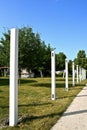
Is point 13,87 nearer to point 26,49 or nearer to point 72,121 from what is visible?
point 72,121

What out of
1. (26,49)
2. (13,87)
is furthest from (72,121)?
(26,49)

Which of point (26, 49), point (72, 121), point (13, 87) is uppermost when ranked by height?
point (26, 49)

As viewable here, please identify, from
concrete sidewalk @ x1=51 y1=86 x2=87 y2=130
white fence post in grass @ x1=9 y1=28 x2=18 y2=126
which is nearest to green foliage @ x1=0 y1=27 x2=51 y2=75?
concrete sidewalk @ x1=51 y1=86 x2=87 y2=130

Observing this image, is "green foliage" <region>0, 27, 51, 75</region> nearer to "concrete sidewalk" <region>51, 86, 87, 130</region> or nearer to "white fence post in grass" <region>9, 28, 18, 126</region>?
"concrete sidewalk" <region>51, 86, 87, 130</region>

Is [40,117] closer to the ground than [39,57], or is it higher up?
closer to the ground

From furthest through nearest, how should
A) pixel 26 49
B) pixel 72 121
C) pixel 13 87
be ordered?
pixel 26 49 → pixel 72 121 → pixel 13 87

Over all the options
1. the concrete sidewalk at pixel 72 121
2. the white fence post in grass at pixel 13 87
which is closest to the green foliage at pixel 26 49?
the concrete sidewalk at pixel 72 121

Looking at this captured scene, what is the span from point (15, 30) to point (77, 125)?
10.4 feet

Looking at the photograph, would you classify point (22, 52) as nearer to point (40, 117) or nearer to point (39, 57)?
point (39, 57)

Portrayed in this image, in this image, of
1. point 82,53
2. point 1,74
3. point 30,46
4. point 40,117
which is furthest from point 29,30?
point 82,53

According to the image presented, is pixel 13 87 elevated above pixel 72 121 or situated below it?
above

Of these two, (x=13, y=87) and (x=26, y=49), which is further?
(x=26, y=49)

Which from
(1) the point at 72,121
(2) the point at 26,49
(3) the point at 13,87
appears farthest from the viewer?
(2) the point at 26,49

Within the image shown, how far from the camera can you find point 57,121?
8297mm
